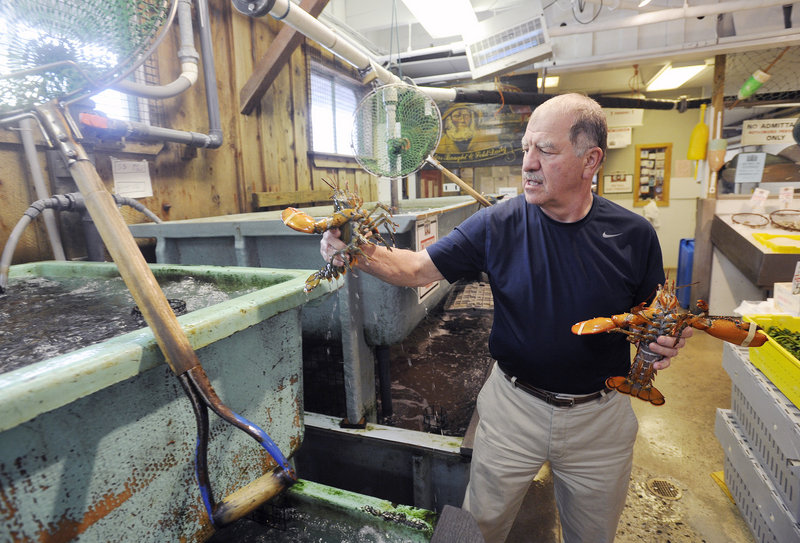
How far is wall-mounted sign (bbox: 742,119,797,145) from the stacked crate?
5.61m

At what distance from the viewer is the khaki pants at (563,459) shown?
1.58m

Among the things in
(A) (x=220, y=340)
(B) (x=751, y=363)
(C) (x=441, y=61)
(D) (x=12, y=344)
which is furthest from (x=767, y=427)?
(C) (x=441, y=61)

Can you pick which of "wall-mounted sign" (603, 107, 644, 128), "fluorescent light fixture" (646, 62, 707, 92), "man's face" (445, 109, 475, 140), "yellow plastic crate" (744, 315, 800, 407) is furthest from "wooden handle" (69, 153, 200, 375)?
"wall-mounted sign" (603, 107, 644, 128)

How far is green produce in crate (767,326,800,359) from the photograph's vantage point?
1940 mm

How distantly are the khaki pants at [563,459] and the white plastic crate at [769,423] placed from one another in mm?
672

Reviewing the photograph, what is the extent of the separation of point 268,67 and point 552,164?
3265mm

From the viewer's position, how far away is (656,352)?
139 centimetres

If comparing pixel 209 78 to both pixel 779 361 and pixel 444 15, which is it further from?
pixel 779 361

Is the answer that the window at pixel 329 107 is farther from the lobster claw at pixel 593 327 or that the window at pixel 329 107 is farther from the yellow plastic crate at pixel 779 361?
the yellow plastic crate at pixel 779 361

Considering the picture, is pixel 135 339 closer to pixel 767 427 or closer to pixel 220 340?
pixel 220 340

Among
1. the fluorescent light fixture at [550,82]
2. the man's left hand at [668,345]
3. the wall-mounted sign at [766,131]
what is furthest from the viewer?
the fluorescent light fixture at [550,82]

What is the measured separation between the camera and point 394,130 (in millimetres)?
2398

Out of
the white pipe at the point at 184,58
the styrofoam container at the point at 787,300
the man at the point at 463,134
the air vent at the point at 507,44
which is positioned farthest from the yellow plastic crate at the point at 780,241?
the white pipe at the point at 184,58

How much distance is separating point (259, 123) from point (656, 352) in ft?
13.0
